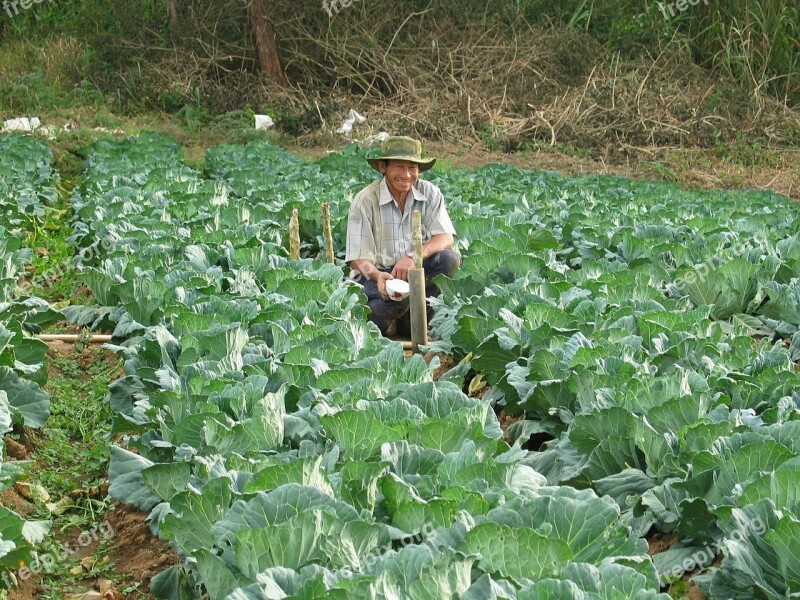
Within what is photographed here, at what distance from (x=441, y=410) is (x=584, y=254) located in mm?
4622

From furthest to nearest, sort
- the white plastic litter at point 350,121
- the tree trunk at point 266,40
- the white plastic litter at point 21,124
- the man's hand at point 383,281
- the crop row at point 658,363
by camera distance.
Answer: the tree trunk at point 266,40
the white plastic litter at point 350,121
the white plastic litter at point 21,124
the man's hand at point 383,281
the crop row at point 658,363

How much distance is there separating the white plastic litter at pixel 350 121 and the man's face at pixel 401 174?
1311 cm

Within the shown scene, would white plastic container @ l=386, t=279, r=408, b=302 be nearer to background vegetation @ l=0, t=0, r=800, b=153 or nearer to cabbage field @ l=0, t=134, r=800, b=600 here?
cabbage field @ l=0, t=134, r=800, b=600

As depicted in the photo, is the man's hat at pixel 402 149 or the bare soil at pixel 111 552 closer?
the bare soil at pixel 111 552

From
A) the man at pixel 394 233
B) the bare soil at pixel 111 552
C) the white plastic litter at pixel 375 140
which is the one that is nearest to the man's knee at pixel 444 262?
the man at pixel 394 233

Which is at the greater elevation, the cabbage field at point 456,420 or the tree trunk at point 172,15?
the tree trunk at point 172,15

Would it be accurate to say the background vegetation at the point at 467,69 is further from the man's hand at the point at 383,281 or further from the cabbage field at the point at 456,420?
the man's hand at the point at 383,281

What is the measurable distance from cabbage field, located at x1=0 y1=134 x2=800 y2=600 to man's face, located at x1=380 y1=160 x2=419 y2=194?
691 mm

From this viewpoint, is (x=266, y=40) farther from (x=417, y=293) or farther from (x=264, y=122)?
(x=417, y=293)

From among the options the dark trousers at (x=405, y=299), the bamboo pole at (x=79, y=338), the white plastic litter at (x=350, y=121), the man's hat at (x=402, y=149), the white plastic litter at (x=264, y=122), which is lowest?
the white plastic litter at (x=350, y=121)

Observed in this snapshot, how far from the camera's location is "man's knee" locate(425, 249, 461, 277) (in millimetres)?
7152

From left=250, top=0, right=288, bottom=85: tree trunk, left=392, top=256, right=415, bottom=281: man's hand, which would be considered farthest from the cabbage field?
left=250, top=0, right=288, bottom=85: tree trunk

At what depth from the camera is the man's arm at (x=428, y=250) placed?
274 inches

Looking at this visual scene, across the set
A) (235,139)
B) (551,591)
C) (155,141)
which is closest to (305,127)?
(235,139)
